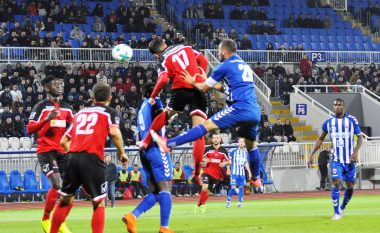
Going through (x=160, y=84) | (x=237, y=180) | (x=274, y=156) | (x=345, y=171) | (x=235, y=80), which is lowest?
(x=274, y=156)

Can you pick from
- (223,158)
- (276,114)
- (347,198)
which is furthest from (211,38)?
(347,198)

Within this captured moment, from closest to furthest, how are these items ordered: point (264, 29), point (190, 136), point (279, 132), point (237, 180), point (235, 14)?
1. point (190, 136)
2. point (237, 180)
3. point (279, 132)
4. point (264, 29)
5. point (235, 14)

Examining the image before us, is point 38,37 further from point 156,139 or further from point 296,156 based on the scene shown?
point 156,139

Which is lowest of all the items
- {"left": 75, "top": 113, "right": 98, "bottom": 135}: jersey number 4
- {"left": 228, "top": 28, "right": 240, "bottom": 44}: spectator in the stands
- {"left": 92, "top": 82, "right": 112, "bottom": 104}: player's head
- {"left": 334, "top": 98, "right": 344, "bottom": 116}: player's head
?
{"left": 334, "top": 98, "right": 344, "bottom": 116}: player's head

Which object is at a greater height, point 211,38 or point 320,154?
point 211,38

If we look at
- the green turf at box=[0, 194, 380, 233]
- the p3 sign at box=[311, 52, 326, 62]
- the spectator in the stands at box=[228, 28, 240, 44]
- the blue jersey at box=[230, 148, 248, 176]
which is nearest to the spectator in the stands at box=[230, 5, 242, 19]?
the spectator in the stands at box=[228, 28, 240, 44]

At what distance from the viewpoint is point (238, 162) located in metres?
27.6

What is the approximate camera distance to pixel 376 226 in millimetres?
16703

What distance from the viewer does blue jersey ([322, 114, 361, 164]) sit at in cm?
2003

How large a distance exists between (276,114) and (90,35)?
30.6 feet

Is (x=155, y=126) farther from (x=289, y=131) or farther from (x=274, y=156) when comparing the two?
(x=289, y=131)

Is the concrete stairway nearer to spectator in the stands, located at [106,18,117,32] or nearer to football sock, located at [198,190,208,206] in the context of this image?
spectator in the stands, located at [106,18,117,32]

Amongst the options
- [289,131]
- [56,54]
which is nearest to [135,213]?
[289,131]

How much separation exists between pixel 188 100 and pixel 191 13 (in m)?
31.3
